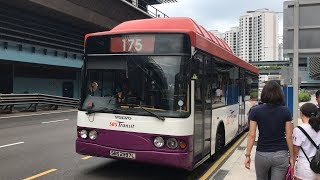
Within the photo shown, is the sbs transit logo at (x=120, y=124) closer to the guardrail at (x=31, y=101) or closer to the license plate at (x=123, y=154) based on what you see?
the license plate at (x=123, y=154)

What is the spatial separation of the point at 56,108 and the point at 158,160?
21467 mm

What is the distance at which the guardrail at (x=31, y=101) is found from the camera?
22531 millimetres

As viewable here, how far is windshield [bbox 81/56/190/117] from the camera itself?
708 cm

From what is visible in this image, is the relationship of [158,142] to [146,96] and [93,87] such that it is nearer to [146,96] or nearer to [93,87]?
[146,96]

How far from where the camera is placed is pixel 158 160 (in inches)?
275

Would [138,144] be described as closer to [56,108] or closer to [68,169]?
[68,169]

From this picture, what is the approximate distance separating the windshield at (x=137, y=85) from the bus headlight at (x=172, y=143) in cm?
40

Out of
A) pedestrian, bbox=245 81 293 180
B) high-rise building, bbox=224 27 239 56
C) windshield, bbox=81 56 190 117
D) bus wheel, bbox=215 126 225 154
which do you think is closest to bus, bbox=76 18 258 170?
windshield, bbox=81 56 190 117

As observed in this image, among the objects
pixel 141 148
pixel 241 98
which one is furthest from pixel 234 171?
pixel 241 98

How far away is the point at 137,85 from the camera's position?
7.33m

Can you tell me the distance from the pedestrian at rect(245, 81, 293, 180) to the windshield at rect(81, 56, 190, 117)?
7.39ft

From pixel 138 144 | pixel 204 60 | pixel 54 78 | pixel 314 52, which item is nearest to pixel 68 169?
pixel 138 144

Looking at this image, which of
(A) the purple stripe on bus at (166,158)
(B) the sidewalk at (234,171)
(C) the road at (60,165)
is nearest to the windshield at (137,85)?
(A) the purple stripe on bus at (166,158)

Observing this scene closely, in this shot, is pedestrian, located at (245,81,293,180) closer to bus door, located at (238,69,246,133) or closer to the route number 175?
the route number 175
